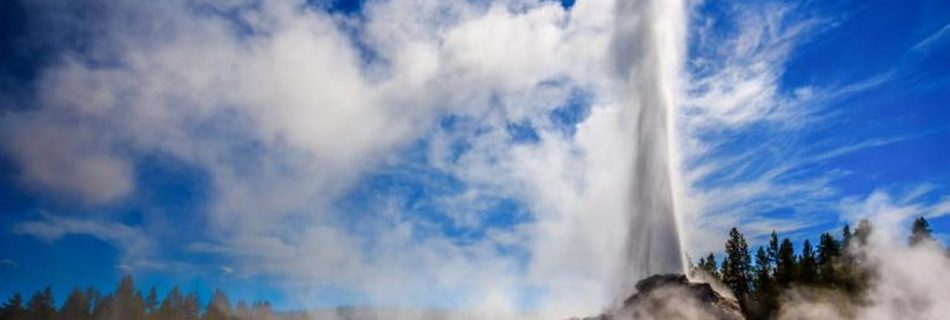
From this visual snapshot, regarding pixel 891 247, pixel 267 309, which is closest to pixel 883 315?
pixel 891 247

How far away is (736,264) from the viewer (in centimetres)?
5944

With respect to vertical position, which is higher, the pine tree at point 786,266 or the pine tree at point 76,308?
the pine tree at point 76,308

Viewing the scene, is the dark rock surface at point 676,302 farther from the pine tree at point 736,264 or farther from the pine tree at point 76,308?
the pine tree at point 76,308

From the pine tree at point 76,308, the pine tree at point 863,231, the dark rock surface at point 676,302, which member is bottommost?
the dark rock surface at point 676,302

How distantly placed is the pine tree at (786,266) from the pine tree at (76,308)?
8949 centimetres

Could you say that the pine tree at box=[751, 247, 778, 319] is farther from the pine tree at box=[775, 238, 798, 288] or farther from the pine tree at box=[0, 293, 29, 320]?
the pine tree at box=[0, 293, 29, 320]

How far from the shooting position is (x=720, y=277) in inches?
2393

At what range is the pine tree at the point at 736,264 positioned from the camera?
58.0 metres

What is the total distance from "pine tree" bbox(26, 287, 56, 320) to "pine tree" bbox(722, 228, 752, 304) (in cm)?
8766

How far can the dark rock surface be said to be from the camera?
33.2 metres

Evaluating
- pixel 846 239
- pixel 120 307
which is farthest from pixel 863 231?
pixel 120 307

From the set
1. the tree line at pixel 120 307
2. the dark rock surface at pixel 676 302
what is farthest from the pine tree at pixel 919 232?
the tree line at pixel 120 307

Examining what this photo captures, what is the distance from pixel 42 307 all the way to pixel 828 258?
316ft

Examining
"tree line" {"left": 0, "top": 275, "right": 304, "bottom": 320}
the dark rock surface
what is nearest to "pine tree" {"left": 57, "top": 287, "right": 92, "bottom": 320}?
"tree line" {"left": 0, "top": 275, "right": 304, "bottom": 320}
